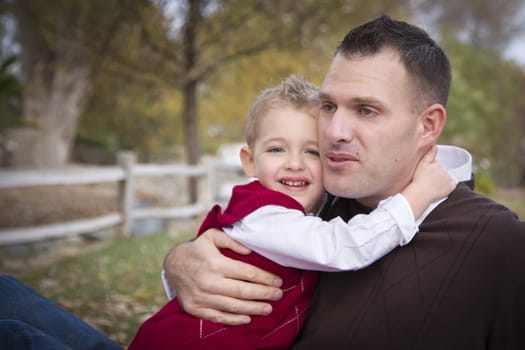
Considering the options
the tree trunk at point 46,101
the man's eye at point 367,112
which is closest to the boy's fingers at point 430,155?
the man's eye at point 367,112

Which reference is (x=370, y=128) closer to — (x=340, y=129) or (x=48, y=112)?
(x=340, y=129)

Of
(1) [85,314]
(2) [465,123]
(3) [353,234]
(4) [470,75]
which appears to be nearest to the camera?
(3) [353,234]

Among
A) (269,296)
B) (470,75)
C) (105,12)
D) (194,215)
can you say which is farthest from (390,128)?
(470,75)

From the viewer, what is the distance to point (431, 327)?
1.60 m

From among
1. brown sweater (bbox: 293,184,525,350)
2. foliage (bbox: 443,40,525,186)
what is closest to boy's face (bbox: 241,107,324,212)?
brown sweater (bbox: 293,184,525,350)

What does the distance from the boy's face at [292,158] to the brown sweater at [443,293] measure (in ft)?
1.65

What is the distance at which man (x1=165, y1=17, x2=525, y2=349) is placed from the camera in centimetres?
159

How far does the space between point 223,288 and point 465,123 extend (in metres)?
20.5

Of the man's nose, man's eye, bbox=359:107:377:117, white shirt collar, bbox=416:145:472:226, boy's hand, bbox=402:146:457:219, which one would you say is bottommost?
boy's hand, bbox=402:146:457:219

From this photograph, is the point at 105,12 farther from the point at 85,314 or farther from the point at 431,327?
the point at 431,327

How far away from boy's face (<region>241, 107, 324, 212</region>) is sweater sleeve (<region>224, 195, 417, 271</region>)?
255 mm

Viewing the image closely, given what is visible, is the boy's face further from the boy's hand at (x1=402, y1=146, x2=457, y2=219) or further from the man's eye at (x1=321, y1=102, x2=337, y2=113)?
the boy's hand at (x1=402, y1=146, x2=457, y2=219)

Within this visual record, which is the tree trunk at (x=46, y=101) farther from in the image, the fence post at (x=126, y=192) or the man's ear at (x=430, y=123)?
the man's ear at (x=430, y=123)

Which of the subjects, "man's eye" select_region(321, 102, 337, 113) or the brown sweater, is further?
"man's eye" select_region(321, 102, 337, 113)
